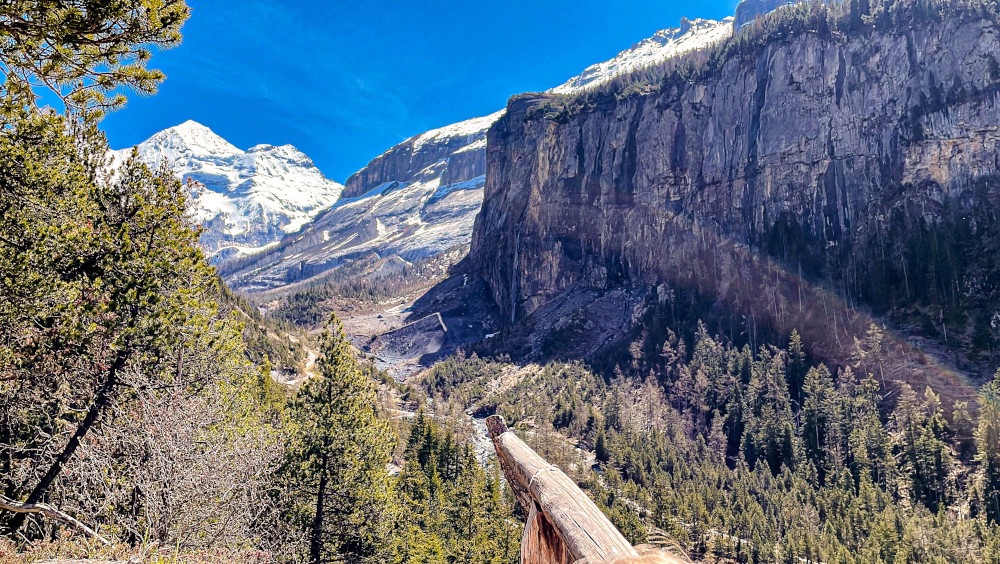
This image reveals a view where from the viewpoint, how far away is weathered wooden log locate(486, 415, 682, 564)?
76.9 inches

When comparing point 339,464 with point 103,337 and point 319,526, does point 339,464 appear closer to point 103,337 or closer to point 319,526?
point 319,526

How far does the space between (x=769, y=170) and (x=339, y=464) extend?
349 ft

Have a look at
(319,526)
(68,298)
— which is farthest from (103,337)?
(319,526)

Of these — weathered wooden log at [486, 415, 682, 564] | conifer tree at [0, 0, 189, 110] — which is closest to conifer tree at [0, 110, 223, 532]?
conifer tree at [0, 0, 189, 110]

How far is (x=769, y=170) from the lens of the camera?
4072 inches

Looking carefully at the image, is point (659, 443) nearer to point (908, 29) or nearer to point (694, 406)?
point (694, 406)

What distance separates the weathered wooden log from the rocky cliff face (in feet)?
307

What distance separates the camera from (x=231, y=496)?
1103 centimetres

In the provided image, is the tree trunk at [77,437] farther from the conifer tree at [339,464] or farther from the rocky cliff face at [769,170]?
the rocky cliff face at [769,170]

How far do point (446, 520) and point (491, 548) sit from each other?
476 centimetres

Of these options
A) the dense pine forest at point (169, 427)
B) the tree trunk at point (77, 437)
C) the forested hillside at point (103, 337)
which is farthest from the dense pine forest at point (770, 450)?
the tree trunk at point (77, 437)

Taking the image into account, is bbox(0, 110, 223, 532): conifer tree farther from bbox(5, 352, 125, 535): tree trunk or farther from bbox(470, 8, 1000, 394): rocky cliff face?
bbox(470, 8, 1000, 394): rocky cliff face

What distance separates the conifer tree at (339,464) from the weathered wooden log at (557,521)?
14.5 meters

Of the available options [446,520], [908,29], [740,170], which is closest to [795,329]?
[740,170]
